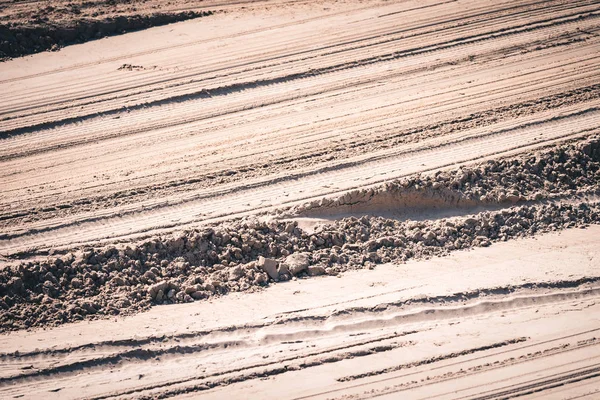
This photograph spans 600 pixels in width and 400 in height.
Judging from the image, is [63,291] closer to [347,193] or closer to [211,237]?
[211,237]

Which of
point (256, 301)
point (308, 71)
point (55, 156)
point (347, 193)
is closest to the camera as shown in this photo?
point (256, 301)

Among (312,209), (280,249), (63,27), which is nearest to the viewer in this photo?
(280,249)

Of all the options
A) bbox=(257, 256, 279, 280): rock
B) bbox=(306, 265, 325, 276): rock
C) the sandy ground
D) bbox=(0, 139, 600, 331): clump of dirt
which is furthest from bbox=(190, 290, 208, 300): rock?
bbox=(306, 265, 325, 276): rock

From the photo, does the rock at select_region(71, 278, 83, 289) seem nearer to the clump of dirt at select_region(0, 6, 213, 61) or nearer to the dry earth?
the dry earth

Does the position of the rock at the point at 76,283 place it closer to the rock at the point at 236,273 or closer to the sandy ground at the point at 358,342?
the sandy ground at the point at 358,342

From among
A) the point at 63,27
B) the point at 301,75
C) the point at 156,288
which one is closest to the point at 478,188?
the point at 301,75

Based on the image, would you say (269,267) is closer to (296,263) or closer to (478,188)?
(296,263)

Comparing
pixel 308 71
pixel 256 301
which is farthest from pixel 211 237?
pixel 308 71
